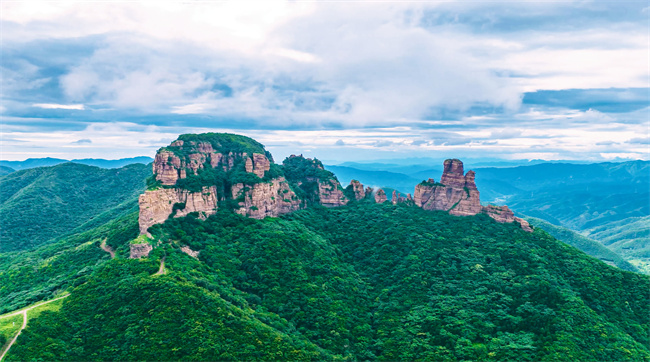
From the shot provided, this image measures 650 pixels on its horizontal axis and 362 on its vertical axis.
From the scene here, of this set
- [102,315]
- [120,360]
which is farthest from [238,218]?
[120,360]

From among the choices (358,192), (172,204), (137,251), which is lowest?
(137,251)

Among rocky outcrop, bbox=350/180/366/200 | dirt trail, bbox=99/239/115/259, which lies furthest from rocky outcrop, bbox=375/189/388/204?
dirt trail, bbox=99/239/115/259

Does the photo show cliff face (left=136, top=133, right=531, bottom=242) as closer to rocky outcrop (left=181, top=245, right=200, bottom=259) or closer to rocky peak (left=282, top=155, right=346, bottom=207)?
rocky peak (left=282, top=155, right=346, bottom=207)

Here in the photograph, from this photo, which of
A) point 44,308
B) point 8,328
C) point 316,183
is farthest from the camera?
point 316,183

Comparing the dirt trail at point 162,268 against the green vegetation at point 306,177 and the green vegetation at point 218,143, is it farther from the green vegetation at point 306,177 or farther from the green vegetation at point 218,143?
the green vegetation at point 306,177

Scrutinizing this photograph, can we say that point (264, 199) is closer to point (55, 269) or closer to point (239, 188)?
point (239, 188)

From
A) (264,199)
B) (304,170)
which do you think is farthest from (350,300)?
(304,170)

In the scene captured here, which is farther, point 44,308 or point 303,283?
point 303,283
